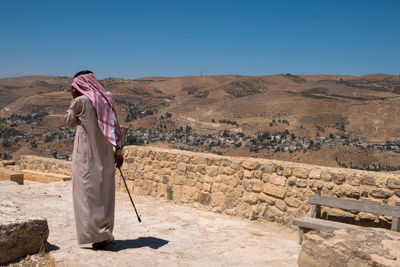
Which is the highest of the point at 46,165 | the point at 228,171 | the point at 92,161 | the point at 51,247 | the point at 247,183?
the point at 92,161

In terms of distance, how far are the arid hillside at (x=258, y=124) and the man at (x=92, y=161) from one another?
658 inches

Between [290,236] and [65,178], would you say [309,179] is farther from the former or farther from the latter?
[65,178]

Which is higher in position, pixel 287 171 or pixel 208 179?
pixel 287 171

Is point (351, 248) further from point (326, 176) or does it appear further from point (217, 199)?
point (217, 199)

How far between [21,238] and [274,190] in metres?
3.39

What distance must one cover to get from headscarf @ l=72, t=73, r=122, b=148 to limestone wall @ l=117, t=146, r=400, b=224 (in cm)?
253

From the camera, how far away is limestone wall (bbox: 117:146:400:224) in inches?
184

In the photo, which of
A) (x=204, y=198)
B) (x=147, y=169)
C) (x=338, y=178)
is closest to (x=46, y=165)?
(x=147, y=169)

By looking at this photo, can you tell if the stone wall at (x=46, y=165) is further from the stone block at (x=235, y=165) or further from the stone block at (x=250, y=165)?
the stone block at (x=250, y=165)

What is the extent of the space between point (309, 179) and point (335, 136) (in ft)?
85.9

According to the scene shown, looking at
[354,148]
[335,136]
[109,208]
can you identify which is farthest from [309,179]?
[335,136]

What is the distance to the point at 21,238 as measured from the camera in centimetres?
309

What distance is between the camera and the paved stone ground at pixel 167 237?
11.6 feet

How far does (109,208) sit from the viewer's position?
3.71m
